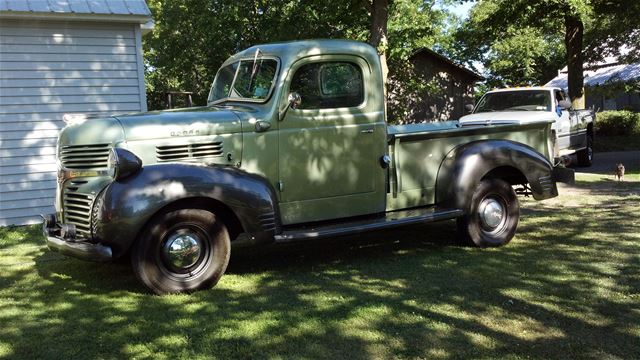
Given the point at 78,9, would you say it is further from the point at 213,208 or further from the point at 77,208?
the point at 213,208

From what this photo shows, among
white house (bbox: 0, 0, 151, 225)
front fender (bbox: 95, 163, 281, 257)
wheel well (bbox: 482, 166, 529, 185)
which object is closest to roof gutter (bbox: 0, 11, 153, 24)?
white house (bbox: 0, 0, 151, 225)

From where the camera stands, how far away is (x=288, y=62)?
18.5 ft

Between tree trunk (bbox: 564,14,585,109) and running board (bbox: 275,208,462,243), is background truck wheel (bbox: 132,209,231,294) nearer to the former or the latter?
running board (bbox: 275,208,462,243)

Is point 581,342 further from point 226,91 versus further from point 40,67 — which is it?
point 40,67

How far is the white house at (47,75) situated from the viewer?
9.21 metres

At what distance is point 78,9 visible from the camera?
9.34 m

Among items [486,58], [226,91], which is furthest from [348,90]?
[486,58]

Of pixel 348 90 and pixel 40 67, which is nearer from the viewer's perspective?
pixel 348 90

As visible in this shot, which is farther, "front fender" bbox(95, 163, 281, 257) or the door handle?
the door handle

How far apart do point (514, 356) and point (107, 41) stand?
858 centimetres

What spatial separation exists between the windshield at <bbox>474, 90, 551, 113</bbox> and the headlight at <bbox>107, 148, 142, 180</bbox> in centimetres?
1021

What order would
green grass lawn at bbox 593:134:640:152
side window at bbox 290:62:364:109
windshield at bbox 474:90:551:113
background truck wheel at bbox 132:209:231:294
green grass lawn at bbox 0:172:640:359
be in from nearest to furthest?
green grass lawn at bbox 0:172:640:359
background truck wheel at bbox 132:209:231:294
side window at bbox 290:62:364:109
windshield at bbox 474:90:551:113
green grass lawn at bbox 593:134:640:152

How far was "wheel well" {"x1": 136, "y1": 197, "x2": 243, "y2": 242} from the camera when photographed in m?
4.94

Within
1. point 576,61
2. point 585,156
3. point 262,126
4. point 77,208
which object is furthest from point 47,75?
point 576,61
